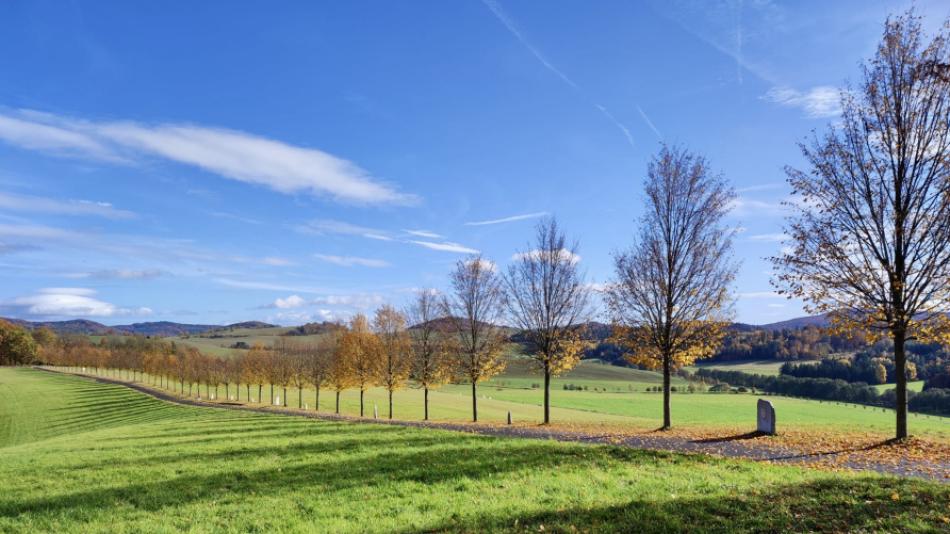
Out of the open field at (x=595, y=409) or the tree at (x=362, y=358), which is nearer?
the tree at (x=362, y=358)

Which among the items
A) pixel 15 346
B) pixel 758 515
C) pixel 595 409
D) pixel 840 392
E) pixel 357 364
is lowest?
pixel 840 392

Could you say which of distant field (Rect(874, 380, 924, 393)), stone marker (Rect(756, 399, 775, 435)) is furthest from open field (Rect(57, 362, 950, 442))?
stone marker (Rect(756, 399, 775, 435))

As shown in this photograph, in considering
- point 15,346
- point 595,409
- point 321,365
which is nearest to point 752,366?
point 595,409

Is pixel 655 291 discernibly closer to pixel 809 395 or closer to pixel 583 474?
pixel 583 474

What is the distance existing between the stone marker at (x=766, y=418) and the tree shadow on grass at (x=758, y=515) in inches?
371

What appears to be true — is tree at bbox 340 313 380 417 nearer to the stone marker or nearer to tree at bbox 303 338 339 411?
tree at bbox 303 338 339 411

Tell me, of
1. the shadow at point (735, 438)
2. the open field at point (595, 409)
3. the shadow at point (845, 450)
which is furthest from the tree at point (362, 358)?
the shadow at point (845, 450)

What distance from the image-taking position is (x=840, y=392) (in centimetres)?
9869

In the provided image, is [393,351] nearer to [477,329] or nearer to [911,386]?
[477,329]

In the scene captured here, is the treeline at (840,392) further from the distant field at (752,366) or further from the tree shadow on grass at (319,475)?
the tree shadow on grass at (319,475)

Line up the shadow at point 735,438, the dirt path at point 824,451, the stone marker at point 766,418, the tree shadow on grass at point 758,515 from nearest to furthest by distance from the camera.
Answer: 1. the tree shadow on grass at point 758,515
2. the dirt path at point 824,451
3. the shadow at point 735,438
4. the stone marker at point 766,418

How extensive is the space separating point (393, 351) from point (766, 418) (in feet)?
99.8

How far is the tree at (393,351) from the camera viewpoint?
140 ft

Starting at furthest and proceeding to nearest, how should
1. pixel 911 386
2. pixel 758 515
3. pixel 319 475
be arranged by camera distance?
pixel 911 386, pixel 319 475, pixel 758 515
